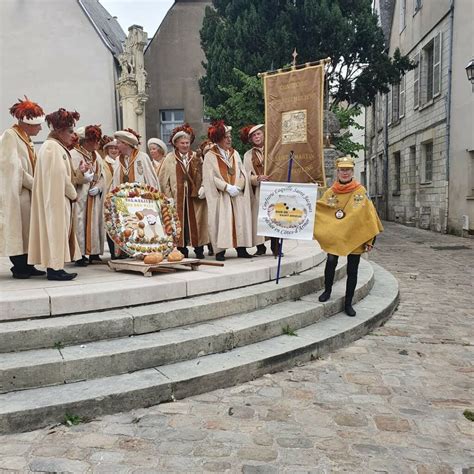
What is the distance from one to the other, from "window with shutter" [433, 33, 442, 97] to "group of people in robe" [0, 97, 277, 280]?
13494mm

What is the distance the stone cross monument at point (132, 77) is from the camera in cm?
1709

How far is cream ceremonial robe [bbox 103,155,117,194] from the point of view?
6.80 meters

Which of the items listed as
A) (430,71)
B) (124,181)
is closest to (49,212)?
(124,181)

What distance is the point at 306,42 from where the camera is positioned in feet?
46.9

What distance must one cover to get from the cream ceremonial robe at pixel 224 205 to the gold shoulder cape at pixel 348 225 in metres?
1.40

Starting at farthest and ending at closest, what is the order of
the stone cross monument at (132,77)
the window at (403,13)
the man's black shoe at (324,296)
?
the window at (403,13) → the stone cross monument at (132,77) → the man's black shoe at (324,296)

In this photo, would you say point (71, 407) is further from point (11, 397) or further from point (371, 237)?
point (371, 237)

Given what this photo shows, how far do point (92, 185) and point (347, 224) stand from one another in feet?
11.1

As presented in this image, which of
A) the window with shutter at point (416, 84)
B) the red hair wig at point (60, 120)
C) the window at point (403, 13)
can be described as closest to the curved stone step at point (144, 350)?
the red hair wig at point (60, 120)

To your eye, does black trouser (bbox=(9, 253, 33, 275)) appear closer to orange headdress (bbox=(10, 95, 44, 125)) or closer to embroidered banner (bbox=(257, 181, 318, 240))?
orange headdress (bbox=(10, 95, 44, 125))

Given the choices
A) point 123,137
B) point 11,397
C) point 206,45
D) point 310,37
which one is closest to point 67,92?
point 206,45

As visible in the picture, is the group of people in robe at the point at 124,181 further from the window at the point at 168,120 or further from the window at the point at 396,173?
the window at the point at 396,173

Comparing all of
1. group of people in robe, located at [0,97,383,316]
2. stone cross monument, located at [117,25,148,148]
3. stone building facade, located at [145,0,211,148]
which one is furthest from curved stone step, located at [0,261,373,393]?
stone building facade, located at [145,0,211,148]

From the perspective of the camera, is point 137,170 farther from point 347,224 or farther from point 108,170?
point 347,224
